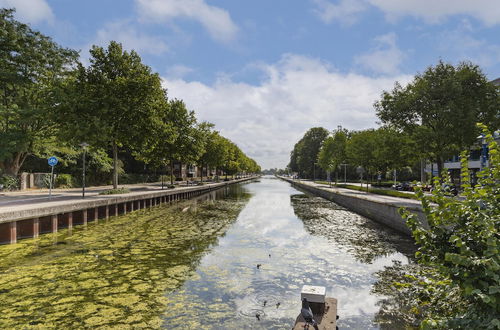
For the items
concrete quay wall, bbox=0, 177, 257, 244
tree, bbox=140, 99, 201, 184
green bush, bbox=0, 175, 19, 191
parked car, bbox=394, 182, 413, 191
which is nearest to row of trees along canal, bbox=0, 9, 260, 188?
green bush, bbox=0, 175, 19, 191

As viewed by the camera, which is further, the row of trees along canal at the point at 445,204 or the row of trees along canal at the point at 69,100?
the row of trees along canal at the point at 69,100

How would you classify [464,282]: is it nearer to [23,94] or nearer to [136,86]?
[136,86]

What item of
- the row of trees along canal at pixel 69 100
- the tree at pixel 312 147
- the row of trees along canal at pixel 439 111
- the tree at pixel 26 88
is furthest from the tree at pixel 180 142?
the tree at pixel 312 147

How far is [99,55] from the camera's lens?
3275cm

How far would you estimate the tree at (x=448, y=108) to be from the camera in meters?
25.2

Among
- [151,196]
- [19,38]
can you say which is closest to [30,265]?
[151,196]

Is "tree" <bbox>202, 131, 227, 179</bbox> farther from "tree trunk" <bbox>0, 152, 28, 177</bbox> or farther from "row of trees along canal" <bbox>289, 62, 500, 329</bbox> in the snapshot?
Result: "tree trunk" <bbox>0, 152, 28, 177</bbox>

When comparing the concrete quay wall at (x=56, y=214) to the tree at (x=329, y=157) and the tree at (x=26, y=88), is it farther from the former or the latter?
the tree at (x=329, y=157)

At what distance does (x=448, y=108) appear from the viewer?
25.6 m

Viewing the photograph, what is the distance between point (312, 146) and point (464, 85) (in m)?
93.0

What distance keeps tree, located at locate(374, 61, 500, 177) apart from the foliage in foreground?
22.9m

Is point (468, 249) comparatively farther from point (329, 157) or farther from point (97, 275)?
point (329, 157)

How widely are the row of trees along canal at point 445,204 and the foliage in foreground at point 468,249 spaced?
0.04 feet

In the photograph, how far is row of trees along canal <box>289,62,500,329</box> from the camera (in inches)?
172
